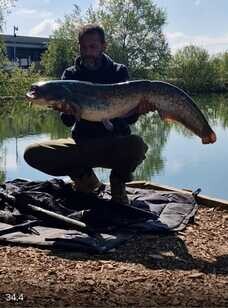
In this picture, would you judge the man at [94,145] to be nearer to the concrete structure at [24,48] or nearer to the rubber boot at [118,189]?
the rubber boot at [118,189]

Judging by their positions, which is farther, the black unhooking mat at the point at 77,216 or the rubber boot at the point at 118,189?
the rubber boot at the point at 118,189

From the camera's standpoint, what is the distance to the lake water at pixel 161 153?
1207cm

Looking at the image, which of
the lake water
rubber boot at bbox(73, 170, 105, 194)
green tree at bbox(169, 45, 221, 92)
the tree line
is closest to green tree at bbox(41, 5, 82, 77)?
the tree line

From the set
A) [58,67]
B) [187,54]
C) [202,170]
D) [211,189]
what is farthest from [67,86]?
[187,54]

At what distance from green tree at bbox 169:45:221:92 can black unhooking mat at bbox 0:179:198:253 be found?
5331 cm

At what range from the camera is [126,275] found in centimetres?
455

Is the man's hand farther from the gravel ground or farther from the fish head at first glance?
the gravel ground

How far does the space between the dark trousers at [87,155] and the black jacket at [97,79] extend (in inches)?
4.7

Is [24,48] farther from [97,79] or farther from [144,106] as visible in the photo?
[144,106]

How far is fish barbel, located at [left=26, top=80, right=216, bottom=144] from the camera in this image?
5.98 metres

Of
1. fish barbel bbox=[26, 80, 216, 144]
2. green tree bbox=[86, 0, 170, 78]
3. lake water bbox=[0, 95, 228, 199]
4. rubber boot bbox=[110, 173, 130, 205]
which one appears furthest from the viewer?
green tree bbox=[86, 0, 170, 78]

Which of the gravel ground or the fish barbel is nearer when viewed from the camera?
the gravel ground

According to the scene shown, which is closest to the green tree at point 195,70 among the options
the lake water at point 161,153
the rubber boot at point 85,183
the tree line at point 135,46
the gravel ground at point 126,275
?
the tree line at point 135,46

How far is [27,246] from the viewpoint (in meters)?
5.26
